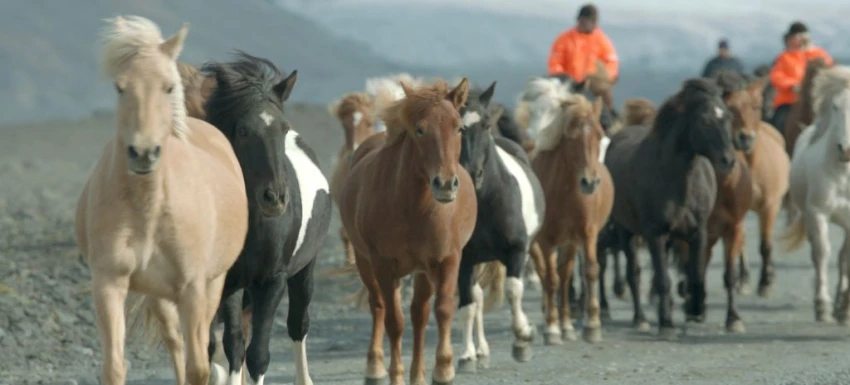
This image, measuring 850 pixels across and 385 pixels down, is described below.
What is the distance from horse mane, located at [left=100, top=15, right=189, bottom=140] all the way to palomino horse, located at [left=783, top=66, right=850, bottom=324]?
25.0ft

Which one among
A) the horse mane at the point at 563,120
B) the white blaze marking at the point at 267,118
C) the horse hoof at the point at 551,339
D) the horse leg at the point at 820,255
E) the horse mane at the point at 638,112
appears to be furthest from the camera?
the horse mane at the point at 638,112

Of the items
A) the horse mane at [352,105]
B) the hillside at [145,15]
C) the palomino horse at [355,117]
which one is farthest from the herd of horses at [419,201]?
the hillside at [145,15]

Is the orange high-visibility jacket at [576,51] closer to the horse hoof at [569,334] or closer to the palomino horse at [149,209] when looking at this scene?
the horse hoof at [569,334]

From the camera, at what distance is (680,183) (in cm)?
1521

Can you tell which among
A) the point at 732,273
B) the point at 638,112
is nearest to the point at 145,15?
the point at 638,112

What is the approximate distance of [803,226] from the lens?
17.8m

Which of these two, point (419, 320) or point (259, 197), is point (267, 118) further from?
point (419, 320)

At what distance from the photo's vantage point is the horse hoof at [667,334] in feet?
47.7

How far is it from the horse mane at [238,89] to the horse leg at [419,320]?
152cm

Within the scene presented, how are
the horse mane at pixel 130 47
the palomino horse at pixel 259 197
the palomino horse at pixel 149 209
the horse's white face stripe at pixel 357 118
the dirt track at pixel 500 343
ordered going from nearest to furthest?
the palomino horse at pixel 149 209, the horse mane at pixel 130 47, the palomino horse at pixel 259 197, the dirt track at pixel 500 343, the horse's white face stripe at pixel 357 118

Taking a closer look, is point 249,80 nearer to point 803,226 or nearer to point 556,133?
point 556,133

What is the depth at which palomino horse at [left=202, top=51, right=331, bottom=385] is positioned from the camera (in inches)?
387

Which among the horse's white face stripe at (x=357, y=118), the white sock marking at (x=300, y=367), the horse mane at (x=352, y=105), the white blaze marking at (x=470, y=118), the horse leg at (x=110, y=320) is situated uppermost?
the white blaze marking at (x=470, y=118)

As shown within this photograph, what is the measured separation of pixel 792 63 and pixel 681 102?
7.85 m
